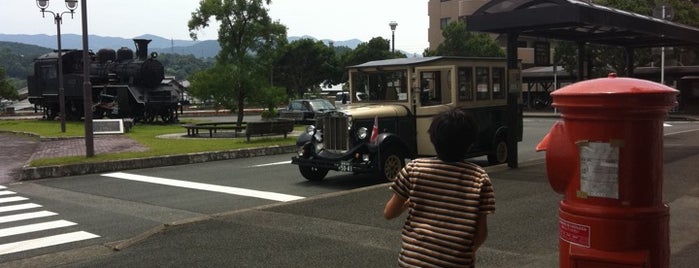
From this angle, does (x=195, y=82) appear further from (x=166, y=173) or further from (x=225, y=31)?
(x=166, y=173)

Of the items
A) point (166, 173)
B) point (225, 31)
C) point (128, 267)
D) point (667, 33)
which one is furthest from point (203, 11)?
point (128, 267)

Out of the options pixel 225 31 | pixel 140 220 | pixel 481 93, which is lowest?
pixel 140 220

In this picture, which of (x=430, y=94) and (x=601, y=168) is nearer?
(x=601, y=168)

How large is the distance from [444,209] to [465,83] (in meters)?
9.53

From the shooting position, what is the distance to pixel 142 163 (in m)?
15.2

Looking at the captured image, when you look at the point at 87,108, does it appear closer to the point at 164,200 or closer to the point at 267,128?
the point at 267,128

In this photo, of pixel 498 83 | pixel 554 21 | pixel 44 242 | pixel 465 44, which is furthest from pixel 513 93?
pixel 465 44

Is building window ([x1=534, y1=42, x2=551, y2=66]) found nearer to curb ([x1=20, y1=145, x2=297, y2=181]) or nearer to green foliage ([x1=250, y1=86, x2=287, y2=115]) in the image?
curb ([x1=20, y1=145, x2=297, y2=181])

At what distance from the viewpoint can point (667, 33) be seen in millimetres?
13227

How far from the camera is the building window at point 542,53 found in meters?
13.8

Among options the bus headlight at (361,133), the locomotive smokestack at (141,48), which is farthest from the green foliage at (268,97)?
the locomotive smokestack at (141,48)

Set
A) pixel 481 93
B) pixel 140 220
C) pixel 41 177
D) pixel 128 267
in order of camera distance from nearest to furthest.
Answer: pixel 128 267 < pixel 140 220 < pixel 481 93 < pixel 41 177

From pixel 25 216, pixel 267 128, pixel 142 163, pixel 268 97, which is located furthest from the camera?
pixel 268 97

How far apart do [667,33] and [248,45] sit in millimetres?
16967
